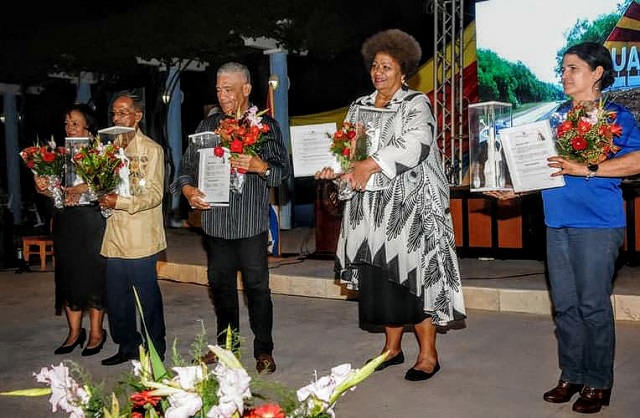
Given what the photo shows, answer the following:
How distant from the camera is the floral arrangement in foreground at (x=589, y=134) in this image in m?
3.63

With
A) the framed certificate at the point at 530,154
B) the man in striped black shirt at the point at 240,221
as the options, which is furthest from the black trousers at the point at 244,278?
the framed certificate at the point at 530,154

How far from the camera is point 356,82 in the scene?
14250 millimetres

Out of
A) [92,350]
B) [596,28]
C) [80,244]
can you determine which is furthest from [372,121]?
[596,28]

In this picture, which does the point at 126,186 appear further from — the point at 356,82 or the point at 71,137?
the point at 356,82

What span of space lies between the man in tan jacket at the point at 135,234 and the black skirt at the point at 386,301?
1.35m

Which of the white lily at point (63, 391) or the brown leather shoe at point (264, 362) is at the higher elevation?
the white lily at point (63, 391)

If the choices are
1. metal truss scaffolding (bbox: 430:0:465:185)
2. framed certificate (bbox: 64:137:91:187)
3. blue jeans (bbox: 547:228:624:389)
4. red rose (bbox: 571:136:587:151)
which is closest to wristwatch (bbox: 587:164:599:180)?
red rose (bbox: 571:136:587:151)

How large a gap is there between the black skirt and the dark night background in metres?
8.43

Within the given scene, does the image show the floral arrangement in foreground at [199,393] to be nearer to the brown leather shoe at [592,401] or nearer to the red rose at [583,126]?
the red rose at [583,126]

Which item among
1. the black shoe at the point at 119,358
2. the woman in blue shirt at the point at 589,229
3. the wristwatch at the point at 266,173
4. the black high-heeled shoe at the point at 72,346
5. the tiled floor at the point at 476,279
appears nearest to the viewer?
the woman in blue shirt at the point at 589,229

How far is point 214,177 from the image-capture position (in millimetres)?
4613

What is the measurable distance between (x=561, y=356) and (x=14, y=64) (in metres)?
14.5

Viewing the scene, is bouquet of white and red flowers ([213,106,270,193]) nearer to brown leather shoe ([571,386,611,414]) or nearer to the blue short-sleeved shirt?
the blue short-sleeved shirt

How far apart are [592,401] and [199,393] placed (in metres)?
3.05
